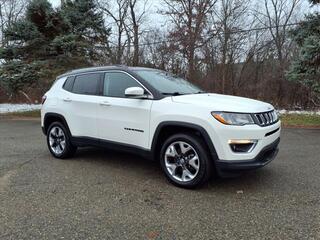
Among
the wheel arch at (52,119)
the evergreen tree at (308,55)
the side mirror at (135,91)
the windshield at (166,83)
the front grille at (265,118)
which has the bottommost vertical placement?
the wheel arch at (52,119)

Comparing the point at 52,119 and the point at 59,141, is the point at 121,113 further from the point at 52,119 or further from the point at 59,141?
the point at 52,119

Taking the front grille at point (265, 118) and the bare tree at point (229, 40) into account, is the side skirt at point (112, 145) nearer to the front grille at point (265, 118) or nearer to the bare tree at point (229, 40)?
the front grille at point (265, 118)

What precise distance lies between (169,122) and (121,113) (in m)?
0.95

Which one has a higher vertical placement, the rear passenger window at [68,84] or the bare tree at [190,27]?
the bare tree at [190,27]

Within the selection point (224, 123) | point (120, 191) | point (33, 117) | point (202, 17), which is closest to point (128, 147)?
point (120, 191)

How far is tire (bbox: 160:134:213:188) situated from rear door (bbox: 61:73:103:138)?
1.55 metres

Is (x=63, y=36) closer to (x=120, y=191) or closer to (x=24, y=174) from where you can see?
(x=24, y=174)

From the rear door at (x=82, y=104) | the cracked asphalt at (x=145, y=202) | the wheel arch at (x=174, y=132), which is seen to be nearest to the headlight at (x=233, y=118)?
the wheel arch at (x=174, y=132)

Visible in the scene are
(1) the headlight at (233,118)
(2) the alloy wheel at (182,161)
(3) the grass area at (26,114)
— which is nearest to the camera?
(1) the headlight at (233,118)

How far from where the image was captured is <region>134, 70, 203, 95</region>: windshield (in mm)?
5254

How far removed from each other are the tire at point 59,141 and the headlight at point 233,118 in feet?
10.7

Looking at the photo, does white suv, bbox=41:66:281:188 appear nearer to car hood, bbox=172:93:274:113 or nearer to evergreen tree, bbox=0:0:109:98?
car hood, bbox=172:93:274:113

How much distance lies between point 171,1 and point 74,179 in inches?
872

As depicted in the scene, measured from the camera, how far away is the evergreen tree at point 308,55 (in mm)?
11070
